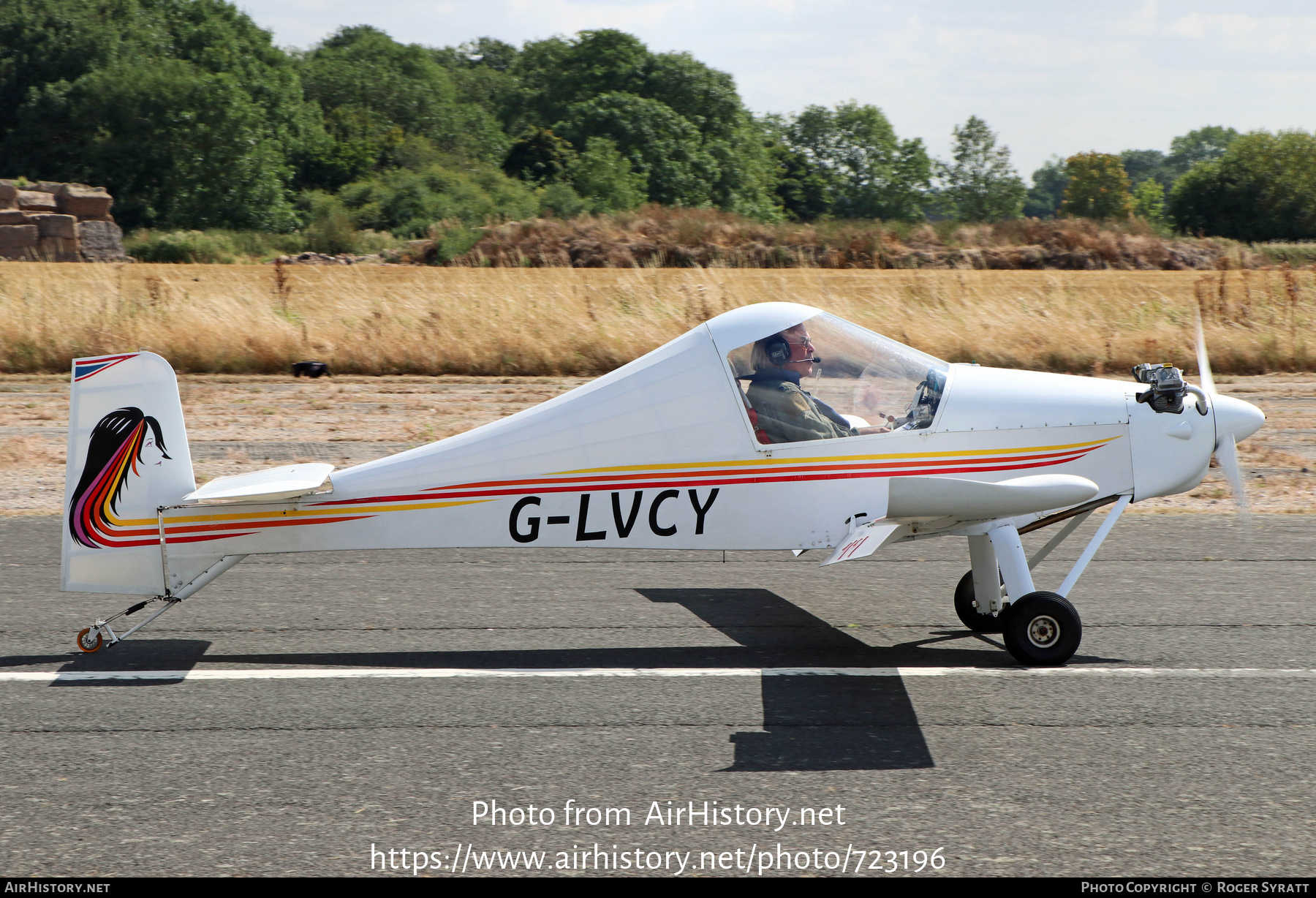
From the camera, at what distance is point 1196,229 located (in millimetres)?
57969

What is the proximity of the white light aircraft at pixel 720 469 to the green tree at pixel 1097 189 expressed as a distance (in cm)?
5877

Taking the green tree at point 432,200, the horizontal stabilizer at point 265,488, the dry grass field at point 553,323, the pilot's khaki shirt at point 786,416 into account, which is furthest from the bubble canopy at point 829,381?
the green tree at point 432,200

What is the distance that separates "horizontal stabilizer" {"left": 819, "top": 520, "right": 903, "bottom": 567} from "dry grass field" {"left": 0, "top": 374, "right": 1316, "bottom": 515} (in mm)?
5353

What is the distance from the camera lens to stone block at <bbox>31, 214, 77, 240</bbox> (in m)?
41.6

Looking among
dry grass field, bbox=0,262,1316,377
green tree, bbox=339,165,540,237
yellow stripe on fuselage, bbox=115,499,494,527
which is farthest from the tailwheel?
green tree, bbox=339,165,540,237

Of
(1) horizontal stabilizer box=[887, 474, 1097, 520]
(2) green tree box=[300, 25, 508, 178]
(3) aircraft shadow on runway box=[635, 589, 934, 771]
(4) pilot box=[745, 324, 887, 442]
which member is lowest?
(3) aircraft shadow on runway box=[635, 589, 934, 771]

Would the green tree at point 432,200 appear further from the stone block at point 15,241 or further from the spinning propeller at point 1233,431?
the spinning propeller at point 1233,431

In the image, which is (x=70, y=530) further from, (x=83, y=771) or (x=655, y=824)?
(x=655, y=824)

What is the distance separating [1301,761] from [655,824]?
8.32 ft

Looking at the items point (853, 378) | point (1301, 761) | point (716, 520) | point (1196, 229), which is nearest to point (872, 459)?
point (853, 378)

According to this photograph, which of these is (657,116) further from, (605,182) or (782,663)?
(782,663)

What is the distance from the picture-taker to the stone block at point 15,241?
40000mm

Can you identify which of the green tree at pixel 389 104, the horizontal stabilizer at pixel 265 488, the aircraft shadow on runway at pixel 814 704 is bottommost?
the aircraft shadow on runway at pixel 814 704

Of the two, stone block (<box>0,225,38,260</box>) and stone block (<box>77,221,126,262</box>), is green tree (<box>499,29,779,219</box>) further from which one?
stone block (<box>0,225,38,260</box>)
